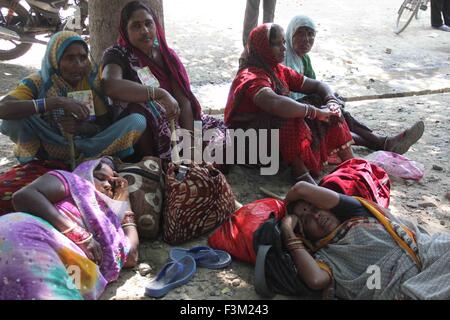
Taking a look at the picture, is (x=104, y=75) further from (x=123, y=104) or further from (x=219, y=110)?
(x=219, y=110)

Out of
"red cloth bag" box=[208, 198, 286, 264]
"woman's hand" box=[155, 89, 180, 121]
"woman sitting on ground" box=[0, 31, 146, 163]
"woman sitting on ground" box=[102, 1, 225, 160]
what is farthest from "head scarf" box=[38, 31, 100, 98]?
"red cloth bag" box=[208, 198, 286, 264]

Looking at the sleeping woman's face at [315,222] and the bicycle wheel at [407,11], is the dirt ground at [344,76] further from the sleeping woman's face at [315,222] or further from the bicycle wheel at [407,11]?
the sleeping woman's face at [315,222]

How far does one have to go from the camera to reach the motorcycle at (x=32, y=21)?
6137 mm

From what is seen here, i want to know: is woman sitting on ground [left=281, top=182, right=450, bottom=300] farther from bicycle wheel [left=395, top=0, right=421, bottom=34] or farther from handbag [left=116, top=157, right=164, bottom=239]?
bicycle wheel [left=395, top=0, right=421, bottom=34]

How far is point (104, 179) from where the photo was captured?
2939 mm

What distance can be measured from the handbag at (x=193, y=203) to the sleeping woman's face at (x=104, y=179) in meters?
0.35

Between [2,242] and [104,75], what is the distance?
1.57 metres

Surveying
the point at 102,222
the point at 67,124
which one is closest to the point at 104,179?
the point at 102,222

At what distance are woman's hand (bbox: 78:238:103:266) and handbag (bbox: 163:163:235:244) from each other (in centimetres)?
57

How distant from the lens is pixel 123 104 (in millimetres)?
3498

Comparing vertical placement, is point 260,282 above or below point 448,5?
below

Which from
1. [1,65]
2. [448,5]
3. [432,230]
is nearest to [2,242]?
[432,230]

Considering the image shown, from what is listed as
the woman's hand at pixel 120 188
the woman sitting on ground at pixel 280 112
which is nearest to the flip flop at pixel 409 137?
the woman sitting on ground at pixel 280 112

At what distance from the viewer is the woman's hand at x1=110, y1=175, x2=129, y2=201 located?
292cm
